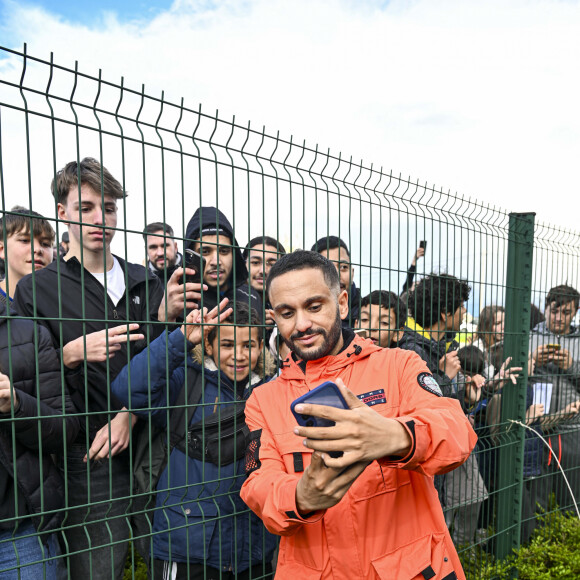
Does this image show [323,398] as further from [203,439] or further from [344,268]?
[344,268]

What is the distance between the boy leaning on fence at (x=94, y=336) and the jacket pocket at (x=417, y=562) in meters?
1.01

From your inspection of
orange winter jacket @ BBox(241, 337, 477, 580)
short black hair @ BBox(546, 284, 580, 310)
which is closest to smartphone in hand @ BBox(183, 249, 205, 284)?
orange winter jacket @ BBox(241, 337, 477, 580)

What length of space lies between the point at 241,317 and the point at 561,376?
3.46 metres

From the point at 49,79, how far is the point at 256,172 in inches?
37.7

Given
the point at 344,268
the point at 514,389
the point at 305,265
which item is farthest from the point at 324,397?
the point at 514,389

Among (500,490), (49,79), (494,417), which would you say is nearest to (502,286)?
(494,417)

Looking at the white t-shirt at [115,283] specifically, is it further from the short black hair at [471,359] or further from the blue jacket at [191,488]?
the short black hair at [471,359]

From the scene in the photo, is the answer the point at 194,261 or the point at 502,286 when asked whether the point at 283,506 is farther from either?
the point at 502,286

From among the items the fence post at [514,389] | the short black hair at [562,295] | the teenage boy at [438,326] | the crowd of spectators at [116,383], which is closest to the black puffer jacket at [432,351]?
the teenage boy at [438,326]

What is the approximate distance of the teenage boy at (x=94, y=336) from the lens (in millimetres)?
2121

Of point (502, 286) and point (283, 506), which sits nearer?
point (283, 506)

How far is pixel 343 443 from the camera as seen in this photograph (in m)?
1.35

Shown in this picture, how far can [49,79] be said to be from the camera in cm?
195

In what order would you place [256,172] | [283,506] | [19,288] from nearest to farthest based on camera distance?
[283,506], [19,288], [256,172]
